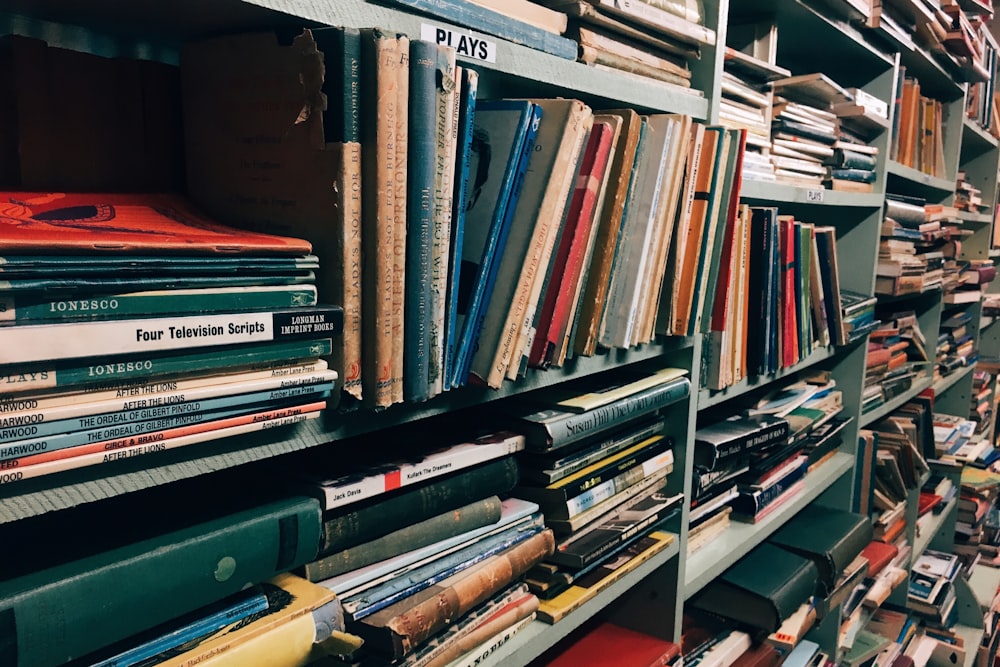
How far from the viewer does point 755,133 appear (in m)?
1.53

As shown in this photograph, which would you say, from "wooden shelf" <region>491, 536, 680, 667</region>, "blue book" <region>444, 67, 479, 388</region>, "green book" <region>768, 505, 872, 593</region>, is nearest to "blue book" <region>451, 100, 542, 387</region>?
"blue book" <region>444, 67, 479, 388</region>

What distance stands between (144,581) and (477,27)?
59 cm

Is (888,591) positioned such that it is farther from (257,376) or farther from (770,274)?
(257,376)

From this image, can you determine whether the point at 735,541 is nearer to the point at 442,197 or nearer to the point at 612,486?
the point at 612,486

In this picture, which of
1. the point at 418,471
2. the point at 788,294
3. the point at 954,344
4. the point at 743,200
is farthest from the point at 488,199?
the point at 954,344

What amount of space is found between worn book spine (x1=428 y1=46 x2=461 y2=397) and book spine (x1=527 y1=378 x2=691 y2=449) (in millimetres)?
261

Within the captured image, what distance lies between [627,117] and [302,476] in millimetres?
570

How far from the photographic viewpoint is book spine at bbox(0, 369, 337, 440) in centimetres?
48

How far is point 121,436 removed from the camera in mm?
521

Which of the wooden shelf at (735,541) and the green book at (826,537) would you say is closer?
the wooden shelf at (735,541)

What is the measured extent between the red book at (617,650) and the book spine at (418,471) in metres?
0.48

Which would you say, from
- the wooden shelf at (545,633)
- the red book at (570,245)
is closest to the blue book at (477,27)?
the red book at (570,245)

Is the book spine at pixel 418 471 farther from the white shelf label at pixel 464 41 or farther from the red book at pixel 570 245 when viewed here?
the white shelf label at pixel 464 41

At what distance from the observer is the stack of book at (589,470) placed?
40.3 inches
